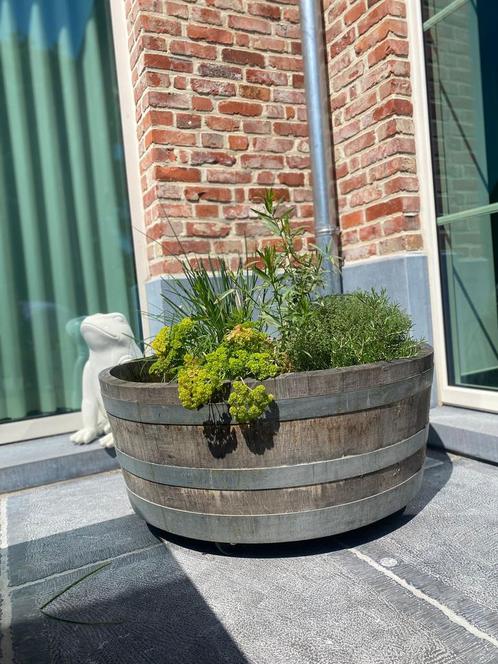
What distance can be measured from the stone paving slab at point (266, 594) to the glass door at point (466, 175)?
1051 mm

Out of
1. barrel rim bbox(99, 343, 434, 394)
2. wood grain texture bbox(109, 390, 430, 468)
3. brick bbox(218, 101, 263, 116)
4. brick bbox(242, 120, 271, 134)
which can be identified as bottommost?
wood grain texture bbox(109, 390, 430, 468)

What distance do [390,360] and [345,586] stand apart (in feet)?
2.38

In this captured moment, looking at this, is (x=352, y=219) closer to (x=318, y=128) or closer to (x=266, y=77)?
(x=318, y=128)

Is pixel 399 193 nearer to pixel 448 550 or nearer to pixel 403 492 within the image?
pixel 403 492

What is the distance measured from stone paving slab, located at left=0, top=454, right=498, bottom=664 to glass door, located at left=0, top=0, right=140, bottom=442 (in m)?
1.37

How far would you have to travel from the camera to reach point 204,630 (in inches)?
52.4

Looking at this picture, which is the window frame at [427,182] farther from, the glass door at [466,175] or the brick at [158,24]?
the brick at [158,24]

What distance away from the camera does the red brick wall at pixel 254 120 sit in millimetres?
3021

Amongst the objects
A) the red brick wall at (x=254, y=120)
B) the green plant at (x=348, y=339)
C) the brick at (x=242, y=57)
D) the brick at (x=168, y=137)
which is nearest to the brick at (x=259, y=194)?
the red brick wall at (x=254, y=120)

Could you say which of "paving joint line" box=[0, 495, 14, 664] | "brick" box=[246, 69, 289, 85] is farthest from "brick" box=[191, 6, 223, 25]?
"paving joint line" box=[0, 495, 14, 664]

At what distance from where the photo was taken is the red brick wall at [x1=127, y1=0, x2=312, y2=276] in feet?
10.3

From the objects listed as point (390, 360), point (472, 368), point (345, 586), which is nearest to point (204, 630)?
point (345, 586)

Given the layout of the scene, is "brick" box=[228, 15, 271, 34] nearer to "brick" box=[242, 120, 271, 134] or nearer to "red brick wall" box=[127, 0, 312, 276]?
"red brick wall" box=[127, 0, 312, 276]

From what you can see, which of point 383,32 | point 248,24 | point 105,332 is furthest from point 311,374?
point 248,24
